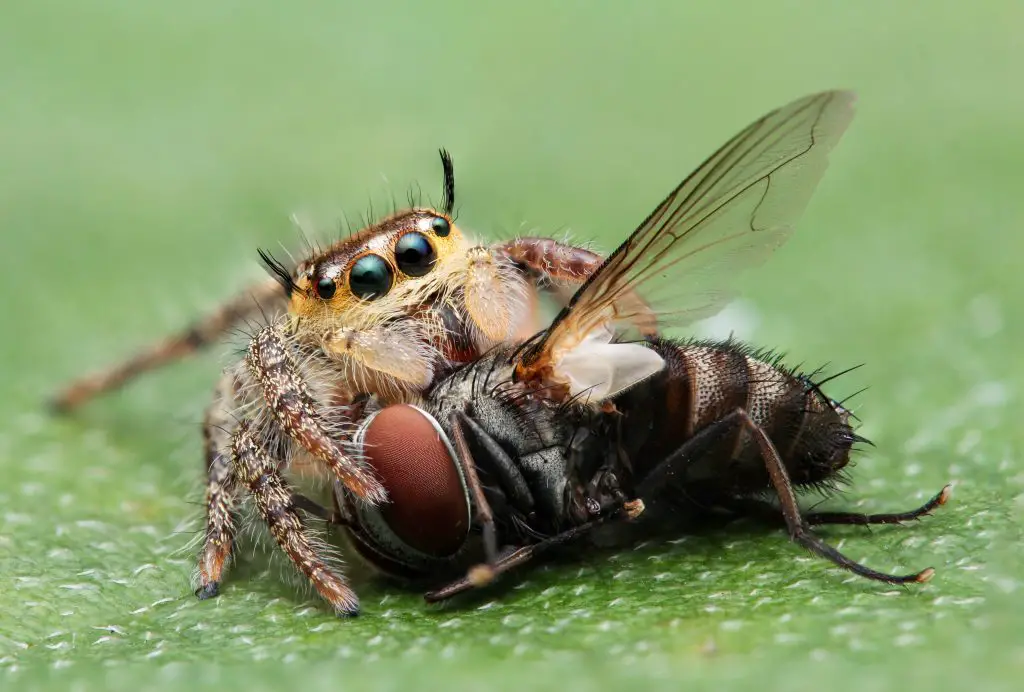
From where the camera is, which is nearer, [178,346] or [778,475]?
[778,475]

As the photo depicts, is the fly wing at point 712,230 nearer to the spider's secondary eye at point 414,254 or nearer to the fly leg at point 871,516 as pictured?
the spider's secondary eye at point 414,254

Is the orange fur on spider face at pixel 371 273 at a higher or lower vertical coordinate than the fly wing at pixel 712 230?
higher

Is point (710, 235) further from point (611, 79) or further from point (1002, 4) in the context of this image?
point (1002, 4)

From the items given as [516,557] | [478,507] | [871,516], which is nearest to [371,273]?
[478,507]

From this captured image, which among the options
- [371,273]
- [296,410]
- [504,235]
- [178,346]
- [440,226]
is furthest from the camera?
[178,346]

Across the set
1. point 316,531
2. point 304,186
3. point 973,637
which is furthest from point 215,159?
point 973,637

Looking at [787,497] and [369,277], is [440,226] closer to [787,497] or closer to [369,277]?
[369,277]

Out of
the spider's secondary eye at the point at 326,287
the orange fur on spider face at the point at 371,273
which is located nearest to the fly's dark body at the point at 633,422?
the orange fur on spider face at the point at 371,273
